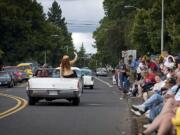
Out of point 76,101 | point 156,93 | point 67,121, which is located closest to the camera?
point 156,93

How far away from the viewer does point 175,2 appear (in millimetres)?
55469

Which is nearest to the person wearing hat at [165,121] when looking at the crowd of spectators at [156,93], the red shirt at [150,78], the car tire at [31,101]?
the crowd of spectators at [156,93]

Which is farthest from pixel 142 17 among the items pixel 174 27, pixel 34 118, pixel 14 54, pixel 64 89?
pixel 34 118

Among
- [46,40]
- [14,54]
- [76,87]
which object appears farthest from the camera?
[46,40]

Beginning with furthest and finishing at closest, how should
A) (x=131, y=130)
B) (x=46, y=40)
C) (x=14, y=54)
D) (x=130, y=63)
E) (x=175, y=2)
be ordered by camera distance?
1. (x=46, y=40)
2. (x=14, y=54)
3. (x=175, y=2)
4. (x=130, y=63)
5. (x=131, y=130)

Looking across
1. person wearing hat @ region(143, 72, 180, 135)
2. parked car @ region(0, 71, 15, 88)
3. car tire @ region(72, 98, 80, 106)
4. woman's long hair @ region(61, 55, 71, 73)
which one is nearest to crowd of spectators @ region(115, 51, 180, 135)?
person wearing hat @ region(143, 72, 180, 135)

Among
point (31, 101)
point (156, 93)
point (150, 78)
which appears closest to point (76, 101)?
point (31, 101)

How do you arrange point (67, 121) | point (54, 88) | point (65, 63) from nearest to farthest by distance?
point (67, 121), point (54, 88), point (65, 63)

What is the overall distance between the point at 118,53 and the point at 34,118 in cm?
8327

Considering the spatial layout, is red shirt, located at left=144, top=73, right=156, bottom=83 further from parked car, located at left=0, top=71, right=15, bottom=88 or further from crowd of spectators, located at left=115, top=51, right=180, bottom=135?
parked car, located at left=0, top=71, right=15, bottom=88

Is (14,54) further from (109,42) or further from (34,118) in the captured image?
(34,118)

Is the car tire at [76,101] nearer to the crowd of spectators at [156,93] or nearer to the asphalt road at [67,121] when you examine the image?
the asphalt road at [67,121]

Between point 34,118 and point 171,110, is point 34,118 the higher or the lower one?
the lower one

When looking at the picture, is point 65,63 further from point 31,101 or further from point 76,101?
point 31,101
